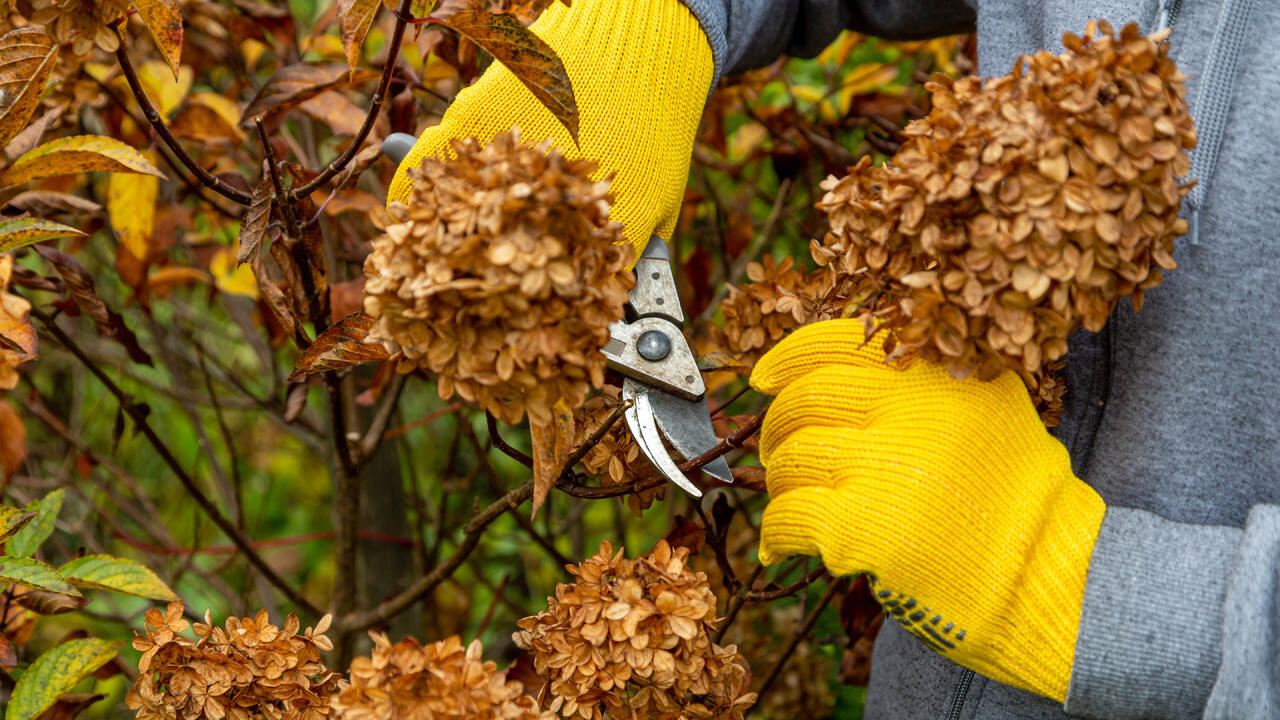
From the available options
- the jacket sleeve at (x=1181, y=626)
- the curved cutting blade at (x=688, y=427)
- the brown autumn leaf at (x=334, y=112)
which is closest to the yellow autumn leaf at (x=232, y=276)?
the brown autumn leaf at (x=334, y=112)

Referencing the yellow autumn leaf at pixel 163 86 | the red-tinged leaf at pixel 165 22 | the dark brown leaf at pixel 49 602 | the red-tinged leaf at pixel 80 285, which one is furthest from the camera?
the yellow autumn leaf at pixel 163 86

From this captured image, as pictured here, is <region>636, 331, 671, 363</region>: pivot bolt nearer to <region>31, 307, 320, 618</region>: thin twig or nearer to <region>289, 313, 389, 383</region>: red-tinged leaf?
<region>289, 313, 389, 383</region>: red-tinged leaf

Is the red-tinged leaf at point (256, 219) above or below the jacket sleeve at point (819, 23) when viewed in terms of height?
above

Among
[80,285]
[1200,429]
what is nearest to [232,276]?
[80,285]

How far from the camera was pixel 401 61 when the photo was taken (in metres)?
1.42

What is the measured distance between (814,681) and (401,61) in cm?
128

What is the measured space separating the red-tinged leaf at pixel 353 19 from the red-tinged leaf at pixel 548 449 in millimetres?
403

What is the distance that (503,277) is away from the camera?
72 cm

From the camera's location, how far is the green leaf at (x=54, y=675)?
1072 mm

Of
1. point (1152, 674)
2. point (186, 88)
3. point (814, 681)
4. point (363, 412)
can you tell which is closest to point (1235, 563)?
point (1152, 674)

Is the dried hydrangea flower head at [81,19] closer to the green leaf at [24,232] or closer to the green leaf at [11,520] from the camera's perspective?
the green leaf at [24,232]

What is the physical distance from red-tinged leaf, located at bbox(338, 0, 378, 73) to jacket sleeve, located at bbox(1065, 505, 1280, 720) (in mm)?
831

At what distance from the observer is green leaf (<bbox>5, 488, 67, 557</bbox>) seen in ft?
3.89

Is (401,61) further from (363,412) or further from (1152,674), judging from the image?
(1152,674)
